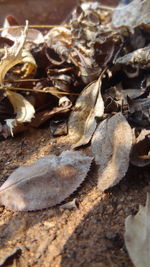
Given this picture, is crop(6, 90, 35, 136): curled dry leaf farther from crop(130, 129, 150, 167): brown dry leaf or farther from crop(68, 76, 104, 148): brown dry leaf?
crop(130, 129, 150, 167): brown dry leaf

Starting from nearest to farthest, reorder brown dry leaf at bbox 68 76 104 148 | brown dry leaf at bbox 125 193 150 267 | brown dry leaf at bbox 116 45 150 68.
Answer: brown dry leaf at bbox 125 193 150 267 < brown dry leaf at bbox 68 76 104 148 < brown dry leaf at bbox 116 45 150 68

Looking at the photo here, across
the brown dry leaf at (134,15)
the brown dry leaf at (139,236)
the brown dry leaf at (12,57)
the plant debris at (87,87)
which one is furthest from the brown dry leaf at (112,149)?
the brown dry leaf at (134,15)

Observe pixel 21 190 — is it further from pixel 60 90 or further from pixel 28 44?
pixel 28 44

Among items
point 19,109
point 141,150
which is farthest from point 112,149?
point 19,109

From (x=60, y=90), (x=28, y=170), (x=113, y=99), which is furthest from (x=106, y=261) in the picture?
(x=60, y=90)

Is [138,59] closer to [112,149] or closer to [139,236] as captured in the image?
[112,149]

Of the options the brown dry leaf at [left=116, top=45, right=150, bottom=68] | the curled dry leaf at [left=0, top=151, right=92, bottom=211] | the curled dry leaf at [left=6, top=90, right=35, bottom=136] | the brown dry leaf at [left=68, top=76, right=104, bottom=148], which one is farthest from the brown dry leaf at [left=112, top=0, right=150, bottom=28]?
the curled dry leaf at [left=0, top=151, right=92, bottom=211]
